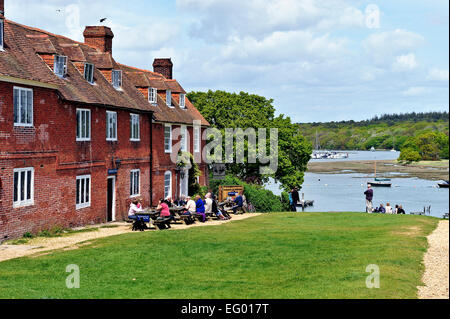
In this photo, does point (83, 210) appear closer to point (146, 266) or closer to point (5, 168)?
point (5, 168)

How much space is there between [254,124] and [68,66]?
107 ft

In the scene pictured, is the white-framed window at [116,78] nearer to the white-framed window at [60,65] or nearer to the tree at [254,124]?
the white-framed window at [60,65]

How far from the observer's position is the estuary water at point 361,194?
86.1 meters

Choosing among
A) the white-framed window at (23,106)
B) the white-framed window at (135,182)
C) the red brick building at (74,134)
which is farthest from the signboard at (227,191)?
the white-framed window at (23,106)

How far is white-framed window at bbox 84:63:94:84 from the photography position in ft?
99.9

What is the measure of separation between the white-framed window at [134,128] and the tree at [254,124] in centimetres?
2452

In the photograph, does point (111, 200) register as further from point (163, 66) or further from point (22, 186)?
point (163, 66)

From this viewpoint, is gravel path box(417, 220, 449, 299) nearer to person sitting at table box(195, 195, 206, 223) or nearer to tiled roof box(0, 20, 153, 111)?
person sitting at table box(195, 195, 206, 223)

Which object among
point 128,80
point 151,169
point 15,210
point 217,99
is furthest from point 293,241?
point 217,99

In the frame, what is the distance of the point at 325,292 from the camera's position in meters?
12.4

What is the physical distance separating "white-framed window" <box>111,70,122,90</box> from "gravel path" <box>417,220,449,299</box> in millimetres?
21272

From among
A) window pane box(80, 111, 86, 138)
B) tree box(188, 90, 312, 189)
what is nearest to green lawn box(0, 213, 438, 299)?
window pane box(80, 111, 86, 138)

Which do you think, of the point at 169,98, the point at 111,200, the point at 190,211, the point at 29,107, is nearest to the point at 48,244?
the point at 29,107

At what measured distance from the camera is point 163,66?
4941 centimetres
